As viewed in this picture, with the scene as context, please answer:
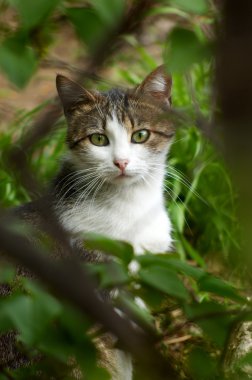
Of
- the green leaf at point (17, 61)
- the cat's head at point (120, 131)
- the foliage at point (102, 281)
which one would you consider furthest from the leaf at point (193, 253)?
the green leaf at point (17, 61)

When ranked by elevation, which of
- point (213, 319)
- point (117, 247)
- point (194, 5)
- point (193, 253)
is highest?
point (194, 5)

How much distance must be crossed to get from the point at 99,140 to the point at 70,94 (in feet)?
0.90

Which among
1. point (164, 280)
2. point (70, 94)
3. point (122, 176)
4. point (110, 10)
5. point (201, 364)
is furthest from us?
point (122, 176)

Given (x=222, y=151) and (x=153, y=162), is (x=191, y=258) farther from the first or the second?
(x=222, y=151)

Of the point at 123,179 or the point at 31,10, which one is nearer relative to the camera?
the point at 31,10

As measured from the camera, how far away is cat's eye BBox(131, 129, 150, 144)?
296cm

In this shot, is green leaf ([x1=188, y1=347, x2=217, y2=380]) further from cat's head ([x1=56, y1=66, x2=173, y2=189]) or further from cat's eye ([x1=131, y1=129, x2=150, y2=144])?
cat's eye ([x1=131, y1=129, x2=150, y2=144])

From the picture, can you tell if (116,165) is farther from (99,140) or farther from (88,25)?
(88,25)

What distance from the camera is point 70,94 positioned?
2816 mm

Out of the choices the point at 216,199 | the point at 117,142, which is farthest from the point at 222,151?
the point at 216,199

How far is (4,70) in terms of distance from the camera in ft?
3.05

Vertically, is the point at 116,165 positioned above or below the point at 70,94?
below

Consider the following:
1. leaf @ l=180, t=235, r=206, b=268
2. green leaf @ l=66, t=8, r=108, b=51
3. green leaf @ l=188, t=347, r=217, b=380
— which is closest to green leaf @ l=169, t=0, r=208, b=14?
green leaf @ l=66, t=8, r=108, b=51

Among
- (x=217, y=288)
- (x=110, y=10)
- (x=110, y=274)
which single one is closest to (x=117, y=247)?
(x=110, y=274)
